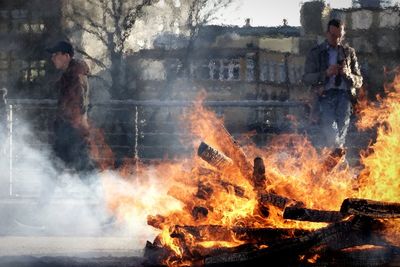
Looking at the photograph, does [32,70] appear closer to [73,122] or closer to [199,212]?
[73,122]

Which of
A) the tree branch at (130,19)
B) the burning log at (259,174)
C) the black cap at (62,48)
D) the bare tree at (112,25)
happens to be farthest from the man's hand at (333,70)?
the tree branch at (130,19)

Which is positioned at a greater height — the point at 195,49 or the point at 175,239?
the point at 195,49

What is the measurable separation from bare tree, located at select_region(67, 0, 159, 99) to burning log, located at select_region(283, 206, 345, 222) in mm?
36319

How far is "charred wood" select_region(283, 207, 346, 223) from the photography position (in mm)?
3781

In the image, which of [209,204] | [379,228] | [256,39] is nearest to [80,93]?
[209,204]

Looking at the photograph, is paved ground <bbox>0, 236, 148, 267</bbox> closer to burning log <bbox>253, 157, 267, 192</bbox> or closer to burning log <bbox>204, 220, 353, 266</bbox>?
burning log <bbox>204, 220, 353, 266</bbox>

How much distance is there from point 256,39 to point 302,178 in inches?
1972

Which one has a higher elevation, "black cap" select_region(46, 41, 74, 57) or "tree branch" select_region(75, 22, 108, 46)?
"tree branch" select_region(75, 22, 108, 46)

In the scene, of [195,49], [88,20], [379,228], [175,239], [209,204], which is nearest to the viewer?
[379,228]

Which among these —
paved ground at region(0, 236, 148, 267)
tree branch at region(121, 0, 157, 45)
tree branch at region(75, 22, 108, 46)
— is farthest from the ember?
tree branch at region(121, 0, 157, 45)

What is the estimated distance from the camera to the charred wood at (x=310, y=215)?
3781mm

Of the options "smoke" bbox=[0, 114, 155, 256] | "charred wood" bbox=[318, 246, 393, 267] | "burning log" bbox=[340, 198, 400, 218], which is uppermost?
"burning log" bbox=[340, 198, 400, 218]

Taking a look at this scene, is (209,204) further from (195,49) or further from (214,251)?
(195,49)

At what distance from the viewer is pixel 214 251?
3.94 metres
